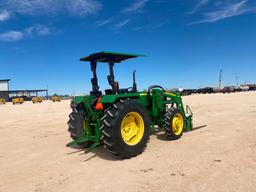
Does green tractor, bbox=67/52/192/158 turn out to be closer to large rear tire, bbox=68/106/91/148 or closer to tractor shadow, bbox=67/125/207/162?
large rear tire, bbox=68/106/91/148

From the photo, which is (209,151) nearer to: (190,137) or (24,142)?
(190,137)

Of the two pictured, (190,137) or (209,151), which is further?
(190,137)

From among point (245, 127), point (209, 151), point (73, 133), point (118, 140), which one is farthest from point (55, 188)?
point (245, 127)

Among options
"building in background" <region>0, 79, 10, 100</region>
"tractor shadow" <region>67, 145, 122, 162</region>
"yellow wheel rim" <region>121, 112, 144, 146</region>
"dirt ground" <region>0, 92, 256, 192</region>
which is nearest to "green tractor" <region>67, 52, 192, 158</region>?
"yellow wheel rim" <region>121, 112, 144, 146</region>

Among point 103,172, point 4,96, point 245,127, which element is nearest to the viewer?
point 103,172

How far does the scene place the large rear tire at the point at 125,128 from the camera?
21.6 feet

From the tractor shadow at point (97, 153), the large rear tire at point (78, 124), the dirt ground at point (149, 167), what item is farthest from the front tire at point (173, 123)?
the large rear tire at point (78, 124)

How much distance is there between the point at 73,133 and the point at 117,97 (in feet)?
7.06

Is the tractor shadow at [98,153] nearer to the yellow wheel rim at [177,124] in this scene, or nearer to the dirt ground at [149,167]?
the dirt ground at [149,167]

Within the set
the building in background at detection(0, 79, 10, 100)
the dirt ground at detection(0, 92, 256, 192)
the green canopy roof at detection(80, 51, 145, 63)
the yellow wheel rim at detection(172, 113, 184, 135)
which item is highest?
the building in background at detection(0, 79, 10, 100)

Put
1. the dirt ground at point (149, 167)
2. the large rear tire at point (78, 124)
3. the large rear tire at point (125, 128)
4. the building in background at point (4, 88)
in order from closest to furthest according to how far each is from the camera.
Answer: the dirt ground at point (149, 167)
the large rear tire at point (125, 128)
the large rear tire at point (78, 124)
the building in background at point (4, 88)

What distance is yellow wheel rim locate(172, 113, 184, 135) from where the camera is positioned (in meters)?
8.78

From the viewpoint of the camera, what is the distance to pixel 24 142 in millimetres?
10008

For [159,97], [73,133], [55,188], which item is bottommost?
[55,188]
